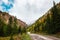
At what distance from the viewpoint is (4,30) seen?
11162cm

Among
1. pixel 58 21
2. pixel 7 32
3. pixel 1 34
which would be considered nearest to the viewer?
pixel 58 21

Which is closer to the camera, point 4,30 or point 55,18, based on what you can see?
point 55,18

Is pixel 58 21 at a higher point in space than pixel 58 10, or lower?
lower

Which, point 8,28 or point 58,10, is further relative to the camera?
point 8,28

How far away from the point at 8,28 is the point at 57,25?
212ft

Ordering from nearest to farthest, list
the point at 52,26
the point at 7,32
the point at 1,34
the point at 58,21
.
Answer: the point at 58,21 < the point at 52,26 < the point at 1,34 < the point at 7,32

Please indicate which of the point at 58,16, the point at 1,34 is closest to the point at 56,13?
the point at 58,16

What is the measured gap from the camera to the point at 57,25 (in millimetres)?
62281

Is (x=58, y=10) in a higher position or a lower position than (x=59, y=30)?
higher

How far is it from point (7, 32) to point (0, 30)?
997 centimetres

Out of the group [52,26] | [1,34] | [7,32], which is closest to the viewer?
[52,26]

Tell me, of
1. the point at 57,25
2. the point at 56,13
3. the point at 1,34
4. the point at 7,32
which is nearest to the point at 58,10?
the point at 56,13

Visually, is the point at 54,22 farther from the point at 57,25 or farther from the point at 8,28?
the point at 8,28

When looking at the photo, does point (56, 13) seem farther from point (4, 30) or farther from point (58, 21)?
point (4, 30)
